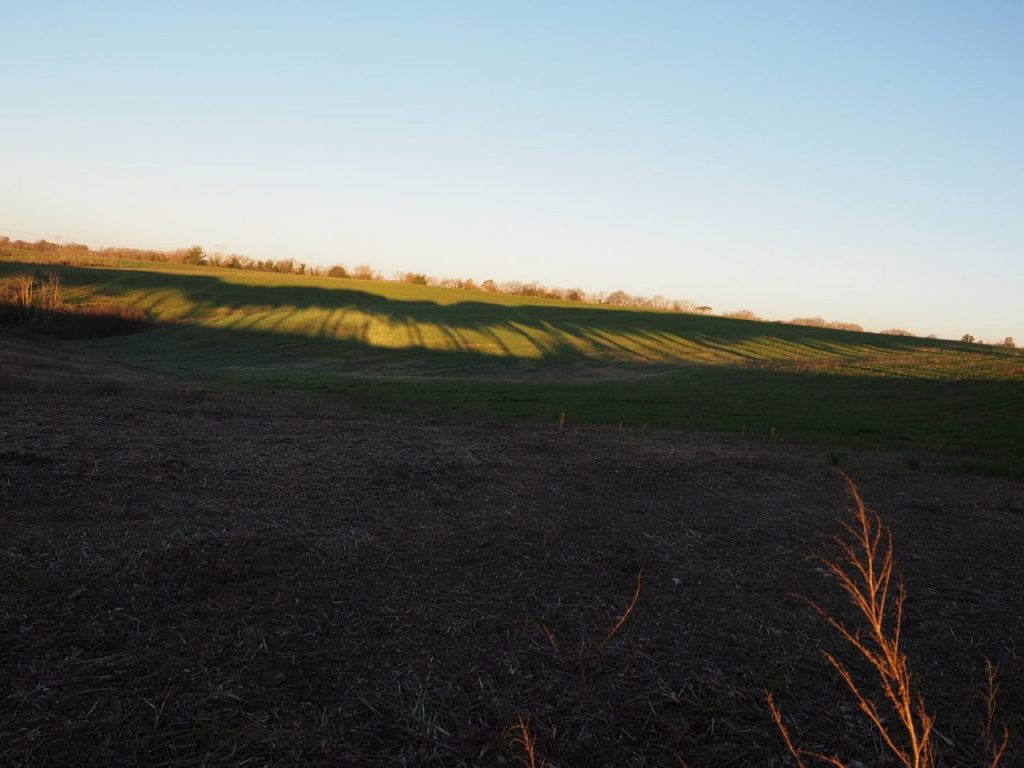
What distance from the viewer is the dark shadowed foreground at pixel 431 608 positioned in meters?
3.87

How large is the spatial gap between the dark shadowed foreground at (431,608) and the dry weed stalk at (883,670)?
15 cm

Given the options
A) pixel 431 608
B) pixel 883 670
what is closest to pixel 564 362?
pixel 431 608

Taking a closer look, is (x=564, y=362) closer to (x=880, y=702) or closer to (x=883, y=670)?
(x=880, y=702)

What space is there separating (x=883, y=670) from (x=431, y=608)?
12.7 feet

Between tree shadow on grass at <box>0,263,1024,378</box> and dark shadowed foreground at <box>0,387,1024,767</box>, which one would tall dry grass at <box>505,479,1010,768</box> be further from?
→ tree shadow on grass at <box>0,263,1024,378</box>

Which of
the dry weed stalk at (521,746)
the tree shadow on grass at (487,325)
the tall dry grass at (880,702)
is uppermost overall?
the tree shadow on grass at (487,325)

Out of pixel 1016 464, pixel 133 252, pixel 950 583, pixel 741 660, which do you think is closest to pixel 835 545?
pixel 950 583

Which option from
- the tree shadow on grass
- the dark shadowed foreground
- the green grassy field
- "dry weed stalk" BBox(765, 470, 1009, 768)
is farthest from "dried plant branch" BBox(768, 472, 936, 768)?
the tree shadow on grass

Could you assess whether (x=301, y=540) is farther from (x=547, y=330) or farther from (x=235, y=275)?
(x=235, y=275)

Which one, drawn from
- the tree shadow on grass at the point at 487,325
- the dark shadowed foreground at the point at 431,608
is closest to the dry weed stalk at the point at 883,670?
the dark shadowed foreground at the point at 431,608

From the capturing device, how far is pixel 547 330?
58469mm

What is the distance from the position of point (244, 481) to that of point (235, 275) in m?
89.4

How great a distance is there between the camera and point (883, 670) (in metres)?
2.27

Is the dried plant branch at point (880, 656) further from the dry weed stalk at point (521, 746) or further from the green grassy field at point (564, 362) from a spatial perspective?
the green grassy field at point (564, 362)
